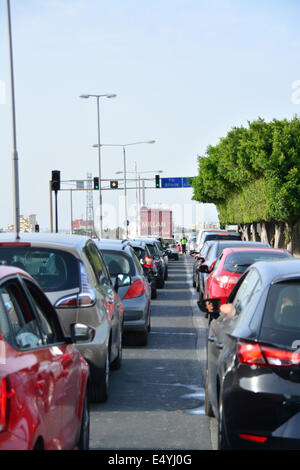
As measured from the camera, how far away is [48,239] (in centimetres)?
819

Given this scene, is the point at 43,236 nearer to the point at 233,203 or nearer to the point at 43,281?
the point at 43,281

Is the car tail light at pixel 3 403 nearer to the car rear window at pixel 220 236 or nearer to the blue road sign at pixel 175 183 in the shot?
the car rear window at pixel 220 236

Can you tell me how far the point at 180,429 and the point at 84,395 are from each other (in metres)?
1.94

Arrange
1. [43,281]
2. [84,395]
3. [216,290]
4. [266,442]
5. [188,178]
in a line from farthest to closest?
[188,178], [216,290], [43,281], [84,395], [266,442]

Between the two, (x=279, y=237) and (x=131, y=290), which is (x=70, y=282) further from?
(x=279, y=237)

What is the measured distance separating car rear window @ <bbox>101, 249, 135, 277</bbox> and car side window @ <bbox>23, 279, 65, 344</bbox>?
788 centimetres

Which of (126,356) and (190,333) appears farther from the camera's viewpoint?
(190,333)

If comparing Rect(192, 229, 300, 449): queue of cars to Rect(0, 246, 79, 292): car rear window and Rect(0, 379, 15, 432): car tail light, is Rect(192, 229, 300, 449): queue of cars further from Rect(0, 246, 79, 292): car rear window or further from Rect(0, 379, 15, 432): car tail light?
Rect(0, 246, 79, 292): car rear window

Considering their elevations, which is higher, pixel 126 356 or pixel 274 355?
pixel 274 355

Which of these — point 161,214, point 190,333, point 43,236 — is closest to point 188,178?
point 161,214

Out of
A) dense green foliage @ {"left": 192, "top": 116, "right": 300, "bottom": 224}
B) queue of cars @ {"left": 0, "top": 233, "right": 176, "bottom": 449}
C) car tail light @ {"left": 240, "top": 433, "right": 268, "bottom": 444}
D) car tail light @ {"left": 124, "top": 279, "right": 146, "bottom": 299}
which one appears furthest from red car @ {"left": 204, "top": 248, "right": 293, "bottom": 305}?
dense green foliage @ {"left": 192, "top": 116, "right": 300, "bottom": 224}

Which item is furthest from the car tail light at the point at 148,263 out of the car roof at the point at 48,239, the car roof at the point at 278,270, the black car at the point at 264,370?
the black car at the point at 264,370

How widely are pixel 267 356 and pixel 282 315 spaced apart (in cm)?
41

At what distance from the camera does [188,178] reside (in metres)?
89.1
